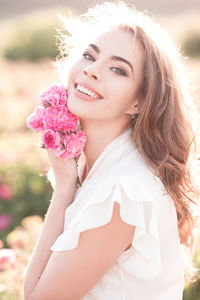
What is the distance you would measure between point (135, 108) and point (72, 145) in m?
0.39

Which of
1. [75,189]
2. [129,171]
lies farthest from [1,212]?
[129,171]

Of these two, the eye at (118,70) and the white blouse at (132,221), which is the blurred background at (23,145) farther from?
the white blouse at (132,221)

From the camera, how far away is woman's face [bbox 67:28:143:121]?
7.86 feet

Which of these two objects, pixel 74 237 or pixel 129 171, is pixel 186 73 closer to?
pixel 129 171

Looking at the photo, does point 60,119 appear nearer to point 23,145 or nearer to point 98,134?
point 98,134

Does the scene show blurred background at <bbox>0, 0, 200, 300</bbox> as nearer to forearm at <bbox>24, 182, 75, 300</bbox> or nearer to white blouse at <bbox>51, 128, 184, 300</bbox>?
forearm at <bbox>24, 182, 75, 300</bbox>

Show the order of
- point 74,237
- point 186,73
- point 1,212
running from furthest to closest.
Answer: point 1,212, point 186,73, point 74,237

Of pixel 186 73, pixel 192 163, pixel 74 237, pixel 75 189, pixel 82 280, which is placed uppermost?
pixel 186 73

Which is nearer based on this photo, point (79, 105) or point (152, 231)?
point (152, 231)

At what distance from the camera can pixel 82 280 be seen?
87.7 inches

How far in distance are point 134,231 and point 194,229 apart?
0.75 meters

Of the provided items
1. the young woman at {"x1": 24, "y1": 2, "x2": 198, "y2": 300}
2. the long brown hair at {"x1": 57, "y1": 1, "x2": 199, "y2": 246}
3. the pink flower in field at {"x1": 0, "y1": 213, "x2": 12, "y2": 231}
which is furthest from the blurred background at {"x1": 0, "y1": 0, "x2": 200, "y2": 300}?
the young woman at {"x1": 24, "y1": 2, "x2": 198, "y2": 300}

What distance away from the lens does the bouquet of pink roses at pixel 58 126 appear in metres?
2.47

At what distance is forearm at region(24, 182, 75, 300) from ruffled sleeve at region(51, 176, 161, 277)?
18cm
